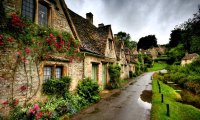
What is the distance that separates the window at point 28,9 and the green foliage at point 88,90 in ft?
18.9

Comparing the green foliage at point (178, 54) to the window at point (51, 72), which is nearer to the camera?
the window at point (51, 72)

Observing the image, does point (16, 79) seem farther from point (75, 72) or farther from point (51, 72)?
point (75, 72)

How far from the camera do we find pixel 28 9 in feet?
27.7

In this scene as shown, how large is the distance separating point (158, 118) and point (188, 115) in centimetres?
266

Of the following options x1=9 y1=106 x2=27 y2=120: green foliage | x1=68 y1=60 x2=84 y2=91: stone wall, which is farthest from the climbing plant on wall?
x1=68 y1=60 x2=84 y2=91: stone wall

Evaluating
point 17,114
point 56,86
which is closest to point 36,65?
point 56,86

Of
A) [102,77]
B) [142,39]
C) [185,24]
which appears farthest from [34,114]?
[142,39]

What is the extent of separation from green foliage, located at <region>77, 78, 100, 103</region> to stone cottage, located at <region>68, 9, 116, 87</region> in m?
1.03

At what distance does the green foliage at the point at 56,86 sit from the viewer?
348 inches

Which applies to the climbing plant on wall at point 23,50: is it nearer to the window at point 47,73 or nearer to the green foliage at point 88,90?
the window at point 47,73

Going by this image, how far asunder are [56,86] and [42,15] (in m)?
4.36

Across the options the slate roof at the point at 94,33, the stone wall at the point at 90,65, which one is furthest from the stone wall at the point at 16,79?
the slate roof at the point at 94,33

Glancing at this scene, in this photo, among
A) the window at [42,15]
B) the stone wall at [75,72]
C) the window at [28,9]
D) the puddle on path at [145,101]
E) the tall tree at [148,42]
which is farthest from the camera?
the tall tree at [148,42]

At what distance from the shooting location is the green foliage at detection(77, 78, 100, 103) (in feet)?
37.4
